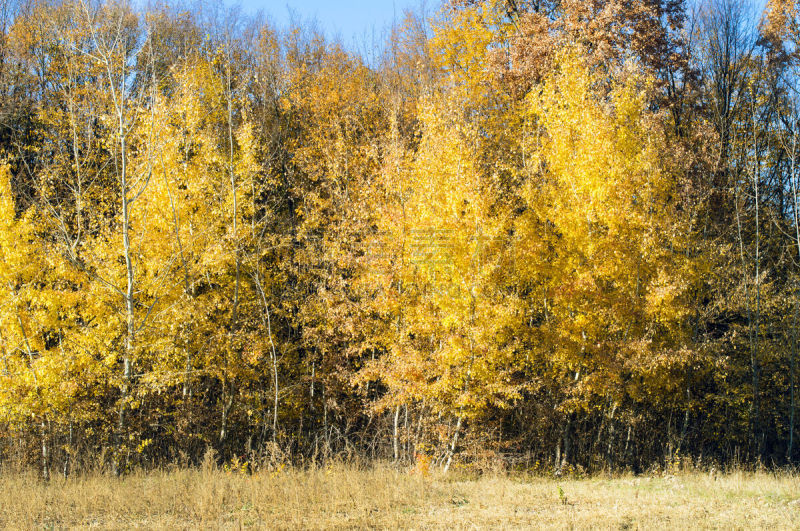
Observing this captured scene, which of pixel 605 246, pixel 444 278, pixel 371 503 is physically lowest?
pixel 371 503

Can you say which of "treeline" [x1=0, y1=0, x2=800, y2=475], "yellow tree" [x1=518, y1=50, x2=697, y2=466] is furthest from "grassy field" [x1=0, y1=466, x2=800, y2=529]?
"yellow tree" [x1=518, y1=50, x2=697, y2=466]

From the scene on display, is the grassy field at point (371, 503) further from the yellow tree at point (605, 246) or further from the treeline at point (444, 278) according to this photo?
the yellow tree at point (605, 246)

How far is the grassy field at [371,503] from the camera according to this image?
8070 mm

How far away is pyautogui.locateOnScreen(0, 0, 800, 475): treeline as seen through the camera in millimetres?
14055

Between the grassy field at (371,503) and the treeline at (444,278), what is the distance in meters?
2.82

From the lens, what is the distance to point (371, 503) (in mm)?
9125

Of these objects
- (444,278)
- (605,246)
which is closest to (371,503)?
(444,278)

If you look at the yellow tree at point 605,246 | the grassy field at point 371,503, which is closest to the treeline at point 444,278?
the yellow tree at point 605,246

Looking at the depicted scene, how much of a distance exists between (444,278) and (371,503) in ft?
20.2

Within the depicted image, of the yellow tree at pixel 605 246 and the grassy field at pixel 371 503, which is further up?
the yellow tree at pixel 605 246

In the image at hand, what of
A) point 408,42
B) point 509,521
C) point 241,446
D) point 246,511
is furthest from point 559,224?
point 408,42

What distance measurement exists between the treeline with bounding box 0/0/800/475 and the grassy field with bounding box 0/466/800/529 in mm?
Answer: 2817

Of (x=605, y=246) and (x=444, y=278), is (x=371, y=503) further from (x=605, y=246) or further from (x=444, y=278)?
(x=605, y=246)

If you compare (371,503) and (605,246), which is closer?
(371,503)
